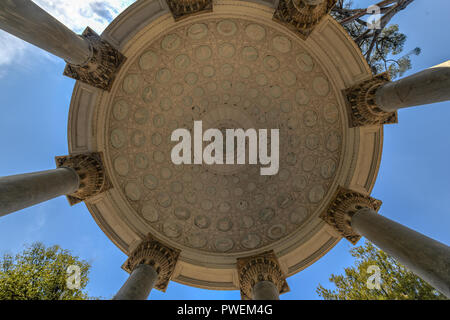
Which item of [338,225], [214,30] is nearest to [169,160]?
[214,30]

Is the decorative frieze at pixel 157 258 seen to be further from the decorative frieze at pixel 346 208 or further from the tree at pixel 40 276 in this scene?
the decorative frieze at pixel 346 208

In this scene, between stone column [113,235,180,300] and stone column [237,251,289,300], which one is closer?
stone column [113,235,180,300]

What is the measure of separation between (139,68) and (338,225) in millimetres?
15541

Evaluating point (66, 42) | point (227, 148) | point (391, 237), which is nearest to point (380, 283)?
point (391, 237)

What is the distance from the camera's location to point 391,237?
8.16 metres

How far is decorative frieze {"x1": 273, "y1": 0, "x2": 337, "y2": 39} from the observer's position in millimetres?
10727

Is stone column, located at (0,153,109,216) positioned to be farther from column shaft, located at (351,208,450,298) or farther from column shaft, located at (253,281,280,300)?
column shaft, located at (351,208,450,298)

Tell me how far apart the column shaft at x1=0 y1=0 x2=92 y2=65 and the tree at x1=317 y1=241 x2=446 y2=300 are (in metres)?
20.7

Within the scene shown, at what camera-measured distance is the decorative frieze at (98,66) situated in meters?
10.2

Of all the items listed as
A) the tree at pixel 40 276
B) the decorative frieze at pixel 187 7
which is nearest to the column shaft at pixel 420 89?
the decorative frieze at pixel 187 7

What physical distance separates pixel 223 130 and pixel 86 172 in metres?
9.81

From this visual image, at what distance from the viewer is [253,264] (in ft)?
45.8

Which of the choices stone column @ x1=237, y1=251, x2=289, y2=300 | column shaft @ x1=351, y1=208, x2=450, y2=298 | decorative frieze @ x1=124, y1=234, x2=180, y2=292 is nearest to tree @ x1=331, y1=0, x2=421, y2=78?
column shaft @ x1=351, y1=208, x2=450, y2=298
